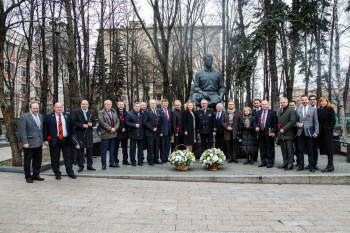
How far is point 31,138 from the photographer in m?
7.22

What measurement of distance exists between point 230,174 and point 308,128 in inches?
99.4

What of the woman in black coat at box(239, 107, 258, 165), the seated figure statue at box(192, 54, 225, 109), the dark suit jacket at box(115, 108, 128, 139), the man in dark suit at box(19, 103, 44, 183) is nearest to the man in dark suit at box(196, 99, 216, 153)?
the woman in black coat at box(239, 107, 258, 165)

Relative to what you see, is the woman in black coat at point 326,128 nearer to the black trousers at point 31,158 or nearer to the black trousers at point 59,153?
the black trousers at point 59,153

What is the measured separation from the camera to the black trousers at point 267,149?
28.3 ft

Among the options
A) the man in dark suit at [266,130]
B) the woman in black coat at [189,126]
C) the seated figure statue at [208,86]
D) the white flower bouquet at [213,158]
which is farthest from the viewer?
the seated figure statue at [208,86]

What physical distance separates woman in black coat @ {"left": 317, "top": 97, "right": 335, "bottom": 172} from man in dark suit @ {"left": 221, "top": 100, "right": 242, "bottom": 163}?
2.50m

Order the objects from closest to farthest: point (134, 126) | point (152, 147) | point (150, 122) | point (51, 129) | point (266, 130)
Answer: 1. point (51, 129)
2. point (266, 130)
3. point (134, 126)
4. point (150, 122)
5. point (152, 147)

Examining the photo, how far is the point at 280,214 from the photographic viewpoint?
4.63 meters

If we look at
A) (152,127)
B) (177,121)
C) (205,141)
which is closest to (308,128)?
(205,141)

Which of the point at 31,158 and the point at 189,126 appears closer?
the point at 31,158

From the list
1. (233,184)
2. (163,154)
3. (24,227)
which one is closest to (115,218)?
(24,227)

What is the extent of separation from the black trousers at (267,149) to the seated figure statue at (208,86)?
8.42 feet

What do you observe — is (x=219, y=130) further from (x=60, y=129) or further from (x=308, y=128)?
(x=60, y=129)

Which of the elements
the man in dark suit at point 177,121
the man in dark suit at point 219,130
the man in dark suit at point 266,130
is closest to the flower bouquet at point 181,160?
the man in dark suit at point 177,121
